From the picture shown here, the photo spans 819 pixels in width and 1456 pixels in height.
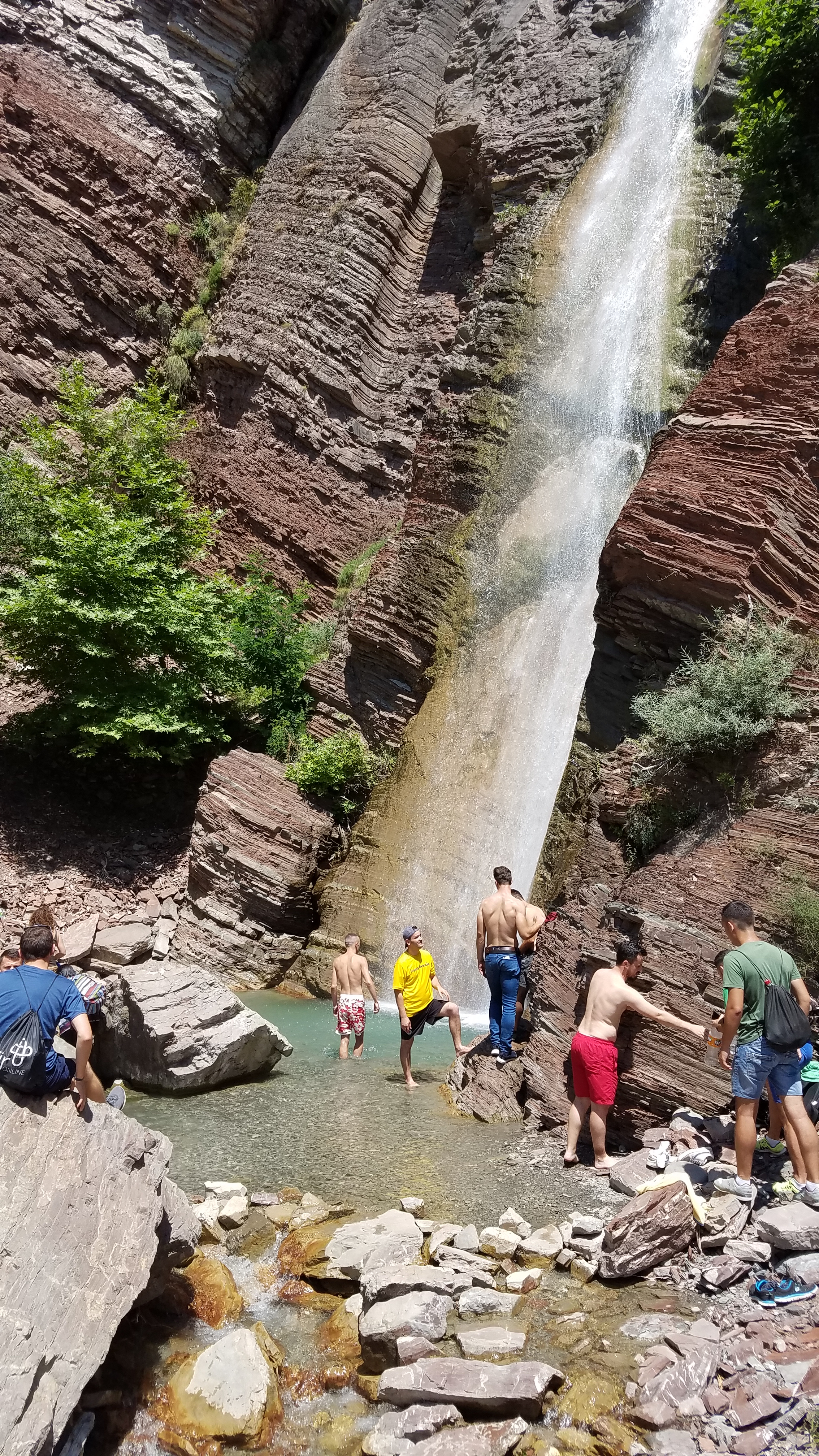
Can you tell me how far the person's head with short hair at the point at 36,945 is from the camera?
5016mm

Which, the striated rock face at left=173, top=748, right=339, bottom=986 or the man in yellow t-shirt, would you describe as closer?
the man in yellow t-shirt

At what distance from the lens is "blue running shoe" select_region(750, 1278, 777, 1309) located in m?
4.70

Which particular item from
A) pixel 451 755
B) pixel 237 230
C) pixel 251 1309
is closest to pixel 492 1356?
pixel 251 1309

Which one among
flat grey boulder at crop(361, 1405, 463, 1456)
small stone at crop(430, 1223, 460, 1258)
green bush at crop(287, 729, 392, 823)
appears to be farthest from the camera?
green bush at crop(287, 729, 392, 823)

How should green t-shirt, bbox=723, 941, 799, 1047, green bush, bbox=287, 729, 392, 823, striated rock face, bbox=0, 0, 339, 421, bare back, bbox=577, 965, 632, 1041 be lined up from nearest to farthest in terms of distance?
green t-shirt, bbox=723, 941, 799, 1047 → bare back, bbox=577, 965, 632, 1041 → green bush, bbox=287, 729, 392, 823 → striated rock face, bbox=0, 0, 339, 421

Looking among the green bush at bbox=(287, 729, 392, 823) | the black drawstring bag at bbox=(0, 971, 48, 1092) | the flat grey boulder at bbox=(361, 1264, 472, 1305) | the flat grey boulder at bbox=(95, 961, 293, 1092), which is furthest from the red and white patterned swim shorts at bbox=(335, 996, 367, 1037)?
the black drawstring bag at bbox=(0, 971, 48, 1092)

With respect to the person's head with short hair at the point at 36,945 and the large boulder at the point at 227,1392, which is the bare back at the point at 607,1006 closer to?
the large boulder at the point at 227,1392

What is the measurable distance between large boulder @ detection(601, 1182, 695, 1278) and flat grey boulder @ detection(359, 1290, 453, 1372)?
968 millimetres

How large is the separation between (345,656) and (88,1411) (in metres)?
13.2

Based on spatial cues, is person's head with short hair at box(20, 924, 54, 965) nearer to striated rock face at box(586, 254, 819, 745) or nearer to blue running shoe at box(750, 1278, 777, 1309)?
blue running shoe at box(750, 1278, 777, 1309)

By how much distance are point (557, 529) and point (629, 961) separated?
10.2m

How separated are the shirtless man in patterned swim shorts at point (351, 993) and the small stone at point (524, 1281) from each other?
4660 mm

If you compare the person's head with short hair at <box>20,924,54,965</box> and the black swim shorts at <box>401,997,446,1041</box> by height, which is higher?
the person's head with short hair at <box>20,924,54,965</box>

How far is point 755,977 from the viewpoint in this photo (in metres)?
5.87
